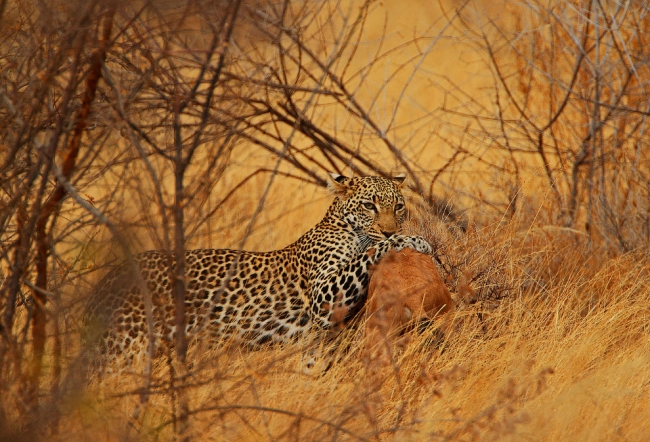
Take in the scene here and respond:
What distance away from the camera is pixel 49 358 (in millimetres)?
5207

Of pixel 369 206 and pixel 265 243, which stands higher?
pixel 265 243

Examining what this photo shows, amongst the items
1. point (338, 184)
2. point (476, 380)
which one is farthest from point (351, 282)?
point (476, 380)

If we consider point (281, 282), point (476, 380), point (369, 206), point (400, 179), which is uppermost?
point (400, 179)

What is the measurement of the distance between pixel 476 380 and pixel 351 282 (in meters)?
1.62

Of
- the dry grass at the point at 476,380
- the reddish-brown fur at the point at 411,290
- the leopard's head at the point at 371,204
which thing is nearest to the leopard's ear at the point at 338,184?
the leopard's head at the point at 371,204

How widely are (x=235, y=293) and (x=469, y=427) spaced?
3280 mm

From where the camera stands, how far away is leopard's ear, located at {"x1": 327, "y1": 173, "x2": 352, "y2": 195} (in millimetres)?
7555

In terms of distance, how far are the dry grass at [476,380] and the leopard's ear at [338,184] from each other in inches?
29.1

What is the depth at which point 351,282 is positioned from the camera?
683cm

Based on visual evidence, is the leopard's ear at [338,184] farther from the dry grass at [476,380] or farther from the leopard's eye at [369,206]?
the dry grass at [476,380]

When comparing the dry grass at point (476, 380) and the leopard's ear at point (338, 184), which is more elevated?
the leopard's ear at point (338, 184)

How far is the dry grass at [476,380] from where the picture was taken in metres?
4.23

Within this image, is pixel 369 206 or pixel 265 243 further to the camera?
pixel 265 243

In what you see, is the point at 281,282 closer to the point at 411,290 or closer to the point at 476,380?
the point at 411,290
